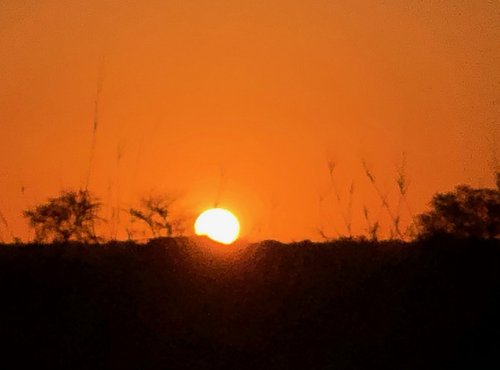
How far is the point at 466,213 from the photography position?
72.9 ft

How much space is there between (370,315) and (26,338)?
419 cm

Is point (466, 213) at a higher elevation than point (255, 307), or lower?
higher

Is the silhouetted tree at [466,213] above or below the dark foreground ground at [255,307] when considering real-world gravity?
above

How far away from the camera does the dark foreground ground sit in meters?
14.8

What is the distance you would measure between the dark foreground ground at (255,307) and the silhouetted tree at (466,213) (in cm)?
319

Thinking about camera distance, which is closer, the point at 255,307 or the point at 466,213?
the point at 255,307

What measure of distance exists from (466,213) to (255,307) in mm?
7603

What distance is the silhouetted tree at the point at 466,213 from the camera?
20.3m

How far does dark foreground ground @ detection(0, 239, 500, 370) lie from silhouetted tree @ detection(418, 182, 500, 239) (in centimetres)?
319

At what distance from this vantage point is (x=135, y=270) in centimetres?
1633

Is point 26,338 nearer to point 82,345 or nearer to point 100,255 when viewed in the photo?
point 82,345

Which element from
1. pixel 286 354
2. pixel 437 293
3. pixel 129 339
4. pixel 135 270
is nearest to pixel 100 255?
pixel 135 270

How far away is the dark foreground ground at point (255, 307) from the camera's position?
14.8 m

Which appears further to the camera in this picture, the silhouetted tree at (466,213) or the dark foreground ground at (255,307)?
the silhouetted tree at (466,213)
